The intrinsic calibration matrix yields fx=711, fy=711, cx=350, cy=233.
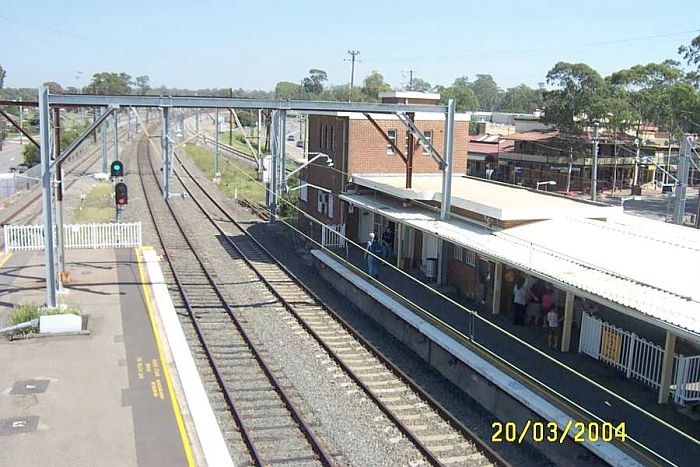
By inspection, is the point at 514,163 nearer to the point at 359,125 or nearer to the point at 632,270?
the point at 359,125

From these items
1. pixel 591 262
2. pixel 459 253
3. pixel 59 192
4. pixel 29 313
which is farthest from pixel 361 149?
pixel 29 313

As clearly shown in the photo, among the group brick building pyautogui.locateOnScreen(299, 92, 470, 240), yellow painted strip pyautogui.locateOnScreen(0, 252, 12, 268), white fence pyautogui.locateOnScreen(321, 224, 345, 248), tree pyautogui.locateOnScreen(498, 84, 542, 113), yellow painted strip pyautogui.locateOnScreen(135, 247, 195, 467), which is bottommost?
yellow painted strip pyautogui.locateOnScreen(135, 247, 195, 467)

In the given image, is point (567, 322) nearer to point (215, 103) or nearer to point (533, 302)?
point (533, 302)

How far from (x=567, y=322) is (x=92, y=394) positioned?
340 inches

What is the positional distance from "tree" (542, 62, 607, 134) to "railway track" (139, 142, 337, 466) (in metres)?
36.6

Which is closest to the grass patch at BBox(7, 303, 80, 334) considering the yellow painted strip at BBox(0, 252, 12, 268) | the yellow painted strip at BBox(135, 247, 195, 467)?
the yellow painted strip at BBox(135, 247, 195, 467)

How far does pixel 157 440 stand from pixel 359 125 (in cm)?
1639

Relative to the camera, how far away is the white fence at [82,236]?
22.4 metres

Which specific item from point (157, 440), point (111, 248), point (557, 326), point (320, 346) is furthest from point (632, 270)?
point (111, 248)

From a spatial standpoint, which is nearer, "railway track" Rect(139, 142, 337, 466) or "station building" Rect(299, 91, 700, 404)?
"railway track" Rect(139, 142, 337, 466)

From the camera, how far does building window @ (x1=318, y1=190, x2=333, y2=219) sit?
26.3m

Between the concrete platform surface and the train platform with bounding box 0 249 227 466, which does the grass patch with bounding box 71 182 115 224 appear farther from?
the concrete platform surface

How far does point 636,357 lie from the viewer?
12273 mm

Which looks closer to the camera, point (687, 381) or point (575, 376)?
point (687, 381)
